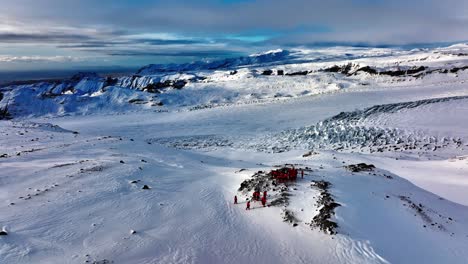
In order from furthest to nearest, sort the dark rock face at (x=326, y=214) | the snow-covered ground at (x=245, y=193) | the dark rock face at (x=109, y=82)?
the dark rock face at (x=109, y=82), the dark rock face at (x=326, y=214), the snow-covered ground at (x=245, y=193)

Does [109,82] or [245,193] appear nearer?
[245,193]

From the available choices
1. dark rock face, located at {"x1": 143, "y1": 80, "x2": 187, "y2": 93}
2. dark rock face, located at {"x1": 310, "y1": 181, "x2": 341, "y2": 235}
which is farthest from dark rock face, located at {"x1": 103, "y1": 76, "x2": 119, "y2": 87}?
dark rock face, located at {"x1": 310, "y1": 181, "x2": 341, "y2": 235}

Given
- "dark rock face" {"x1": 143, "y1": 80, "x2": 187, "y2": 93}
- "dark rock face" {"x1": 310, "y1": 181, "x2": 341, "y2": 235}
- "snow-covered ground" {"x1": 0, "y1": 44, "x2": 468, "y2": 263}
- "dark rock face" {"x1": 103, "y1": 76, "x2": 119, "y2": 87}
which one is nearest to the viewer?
"snow-covered ground" {"x1": 0, "y1": 44, "x2": 468, "y2": 263}

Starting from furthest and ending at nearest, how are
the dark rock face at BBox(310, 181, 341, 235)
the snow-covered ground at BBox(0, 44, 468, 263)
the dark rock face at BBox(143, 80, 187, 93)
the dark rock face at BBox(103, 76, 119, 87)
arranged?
the dark rock face at BBox(103, 76, 119, 87), the dark rock face at BBox(143, 80, 187, 93), the dark rock face at BBox(310, 181, 341, 235), the snow-covered ground at BBox(0, 44, 468, 263)

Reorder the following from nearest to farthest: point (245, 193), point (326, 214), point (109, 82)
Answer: point (326, 214), point (245, 193), point (109, 82)

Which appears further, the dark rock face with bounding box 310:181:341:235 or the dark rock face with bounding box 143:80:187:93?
the dark rock face with bounding box 143:80:187:93

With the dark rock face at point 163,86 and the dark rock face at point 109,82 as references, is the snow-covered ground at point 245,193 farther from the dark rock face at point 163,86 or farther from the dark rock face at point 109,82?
the dark rock face at point 109,82

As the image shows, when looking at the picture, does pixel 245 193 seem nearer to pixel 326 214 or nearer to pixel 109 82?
pixel 326 214

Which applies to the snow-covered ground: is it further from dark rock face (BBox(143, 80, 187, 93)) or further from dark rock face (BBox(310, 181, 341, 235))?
dark rock face (BBox(143, 80, 187, 93))

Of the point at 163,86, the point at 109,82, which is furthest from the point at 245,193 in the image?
the point at 109,82

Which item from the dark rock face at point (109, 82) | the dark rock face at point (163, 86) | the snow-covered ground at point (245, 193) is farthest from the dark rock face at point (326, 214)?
the dark rock face at point (109, 82)

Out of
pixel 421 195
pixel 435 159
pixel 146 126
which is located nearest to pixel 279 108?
pixel 146 126
